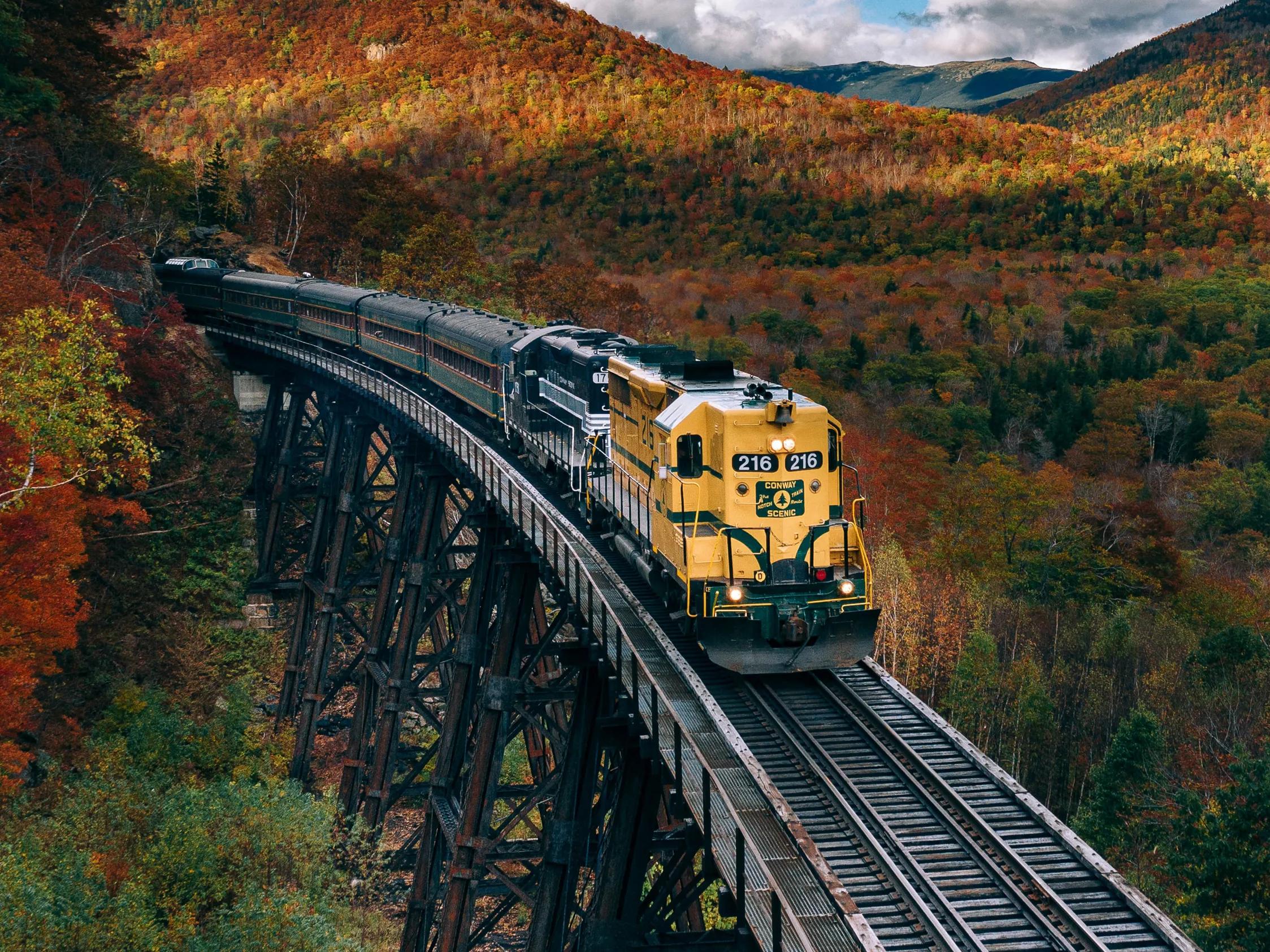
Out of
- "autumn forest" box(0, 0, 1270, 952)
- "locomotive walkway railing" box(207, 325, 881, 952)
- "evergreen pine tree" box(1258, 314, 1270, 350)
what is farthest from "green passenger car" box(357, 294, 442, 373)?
"evergreen pine tree" box(1258, 314, 1270, 350)

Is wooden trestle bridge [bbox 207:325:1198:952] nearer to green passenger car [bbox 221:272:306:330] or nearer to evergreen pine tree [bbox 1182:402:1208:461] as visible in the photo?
green passenger car [bbox 221:272:306:330]

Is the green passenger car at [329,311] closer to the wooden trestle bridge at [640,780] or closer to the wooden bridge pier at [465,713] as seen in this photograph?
the wooden bridge pier at [465,713]

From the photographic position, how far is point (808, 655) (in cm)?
1499

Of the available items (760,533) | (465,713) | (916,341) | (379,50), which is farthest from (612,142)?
(760,533)

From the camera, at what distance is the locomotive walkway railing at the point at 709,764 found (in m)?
9.30

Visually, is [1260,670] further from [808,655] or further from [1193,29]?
[1193,29]

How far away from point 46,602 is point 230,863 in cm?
613

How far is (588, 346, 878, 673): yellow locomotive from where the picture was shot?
48.7ft

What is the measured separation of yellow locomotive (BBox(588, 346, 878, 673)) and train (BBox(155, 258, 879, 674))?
0.02m

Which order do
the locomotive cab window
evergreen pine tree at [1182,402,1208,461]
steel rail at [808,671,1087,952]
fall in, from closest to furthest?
steel rail at [808,671,1087,952]
the locomotive cab window
evergreen pine tree at [1182,402,1208,461]

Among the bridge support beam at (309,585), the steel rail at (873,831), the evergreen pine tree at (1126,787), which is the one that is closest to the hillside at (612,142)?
the bridge support beam at (309,585)

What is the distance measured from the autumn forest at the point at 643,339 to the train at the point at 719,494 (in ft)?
25.8

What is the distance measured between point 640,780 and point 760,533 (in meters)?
4.07

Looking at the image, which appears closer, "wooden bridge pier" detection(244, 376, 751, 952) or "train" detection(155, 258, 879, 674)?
"wooden bridge pier" detection(244, 376, 751, 952)
